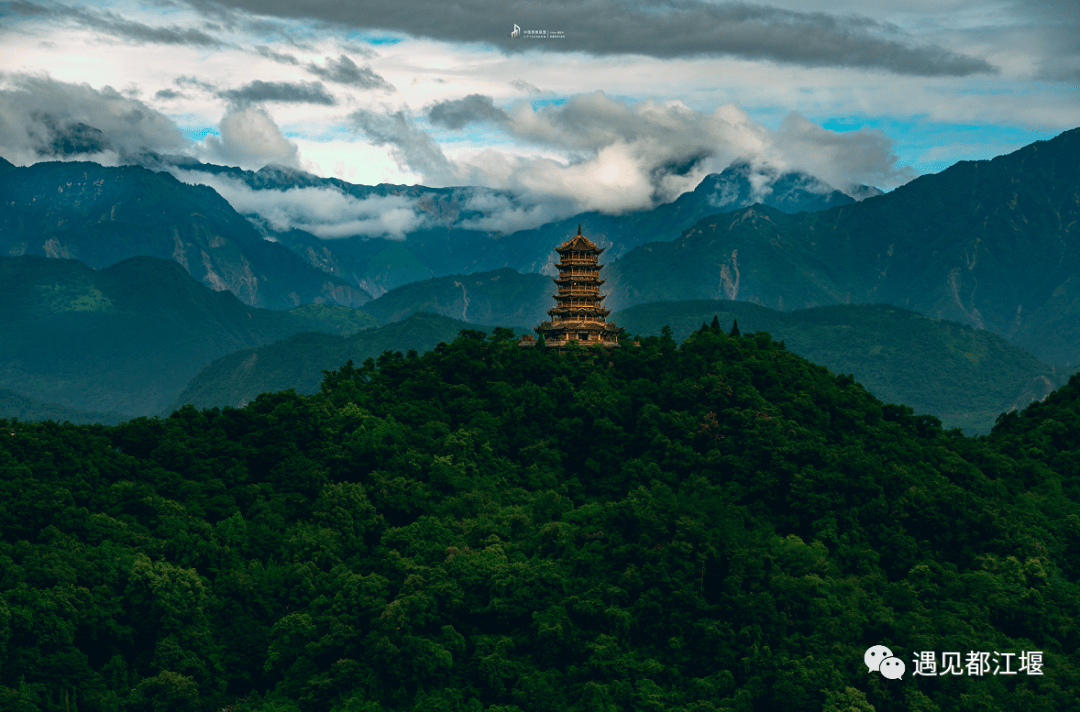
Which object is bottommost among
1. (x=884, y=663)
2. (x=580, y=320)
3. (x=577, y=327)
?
(x=884, y=663)

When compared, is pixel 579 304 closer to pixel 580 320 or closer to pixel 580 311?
pixel 580 311

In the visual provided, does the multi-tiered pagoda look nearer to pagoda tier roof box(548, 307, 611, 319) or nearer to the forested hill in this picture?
pagoda tier roof box(548, 307, 611, 319)

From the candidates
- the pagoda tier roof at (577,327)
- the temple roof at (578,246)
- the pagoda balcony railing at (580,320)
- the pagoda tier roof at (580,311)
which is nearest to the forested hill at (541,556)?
the pagoda tier roof at (577,327)

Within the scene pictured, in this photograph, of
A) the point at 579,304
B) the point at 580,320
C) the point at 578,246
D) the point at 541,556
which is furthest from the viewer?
the point at 579,304

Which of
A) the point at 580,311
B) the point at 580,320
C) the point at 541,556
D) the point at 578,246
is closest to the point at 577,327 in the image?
the point at 580,320

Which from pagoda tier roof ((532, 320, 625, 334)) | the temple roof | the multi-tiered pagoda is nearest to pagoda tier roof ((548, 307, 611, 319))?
the multi-tiered pagoda

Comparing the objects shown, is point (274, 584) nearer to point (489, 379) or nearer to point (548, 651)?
point (548, 651)
